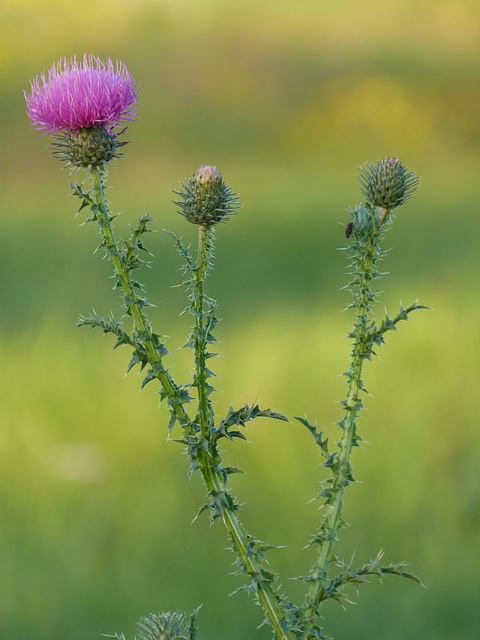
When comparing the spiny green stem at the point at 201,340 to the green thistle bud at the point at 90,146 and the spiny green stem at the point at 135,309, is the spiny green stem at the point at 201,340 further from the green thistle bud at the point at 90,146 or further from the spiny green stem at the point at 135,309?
the green thistle bud at the point at 90,146

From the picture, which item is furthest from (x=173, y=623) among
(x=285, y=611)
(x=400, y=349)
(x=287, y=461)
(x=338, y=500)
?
(x=400, y=349)

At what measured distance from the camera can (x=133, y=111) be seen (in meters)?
1.68

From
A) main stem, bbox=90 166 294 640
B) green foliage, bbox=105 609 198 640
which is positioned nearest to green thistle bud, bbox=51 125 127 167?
main stem, bbox=90 166 294 640

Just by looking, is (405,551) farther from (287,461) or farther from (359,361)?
(359,361)

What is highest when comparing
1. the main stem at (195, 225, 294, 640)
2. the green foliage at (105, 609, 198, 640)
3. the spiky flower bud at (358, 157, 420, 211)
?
the spiky flower bud at (358, 157, 420, 211)

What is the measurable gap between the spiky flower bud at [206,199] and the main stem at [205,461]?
177mm

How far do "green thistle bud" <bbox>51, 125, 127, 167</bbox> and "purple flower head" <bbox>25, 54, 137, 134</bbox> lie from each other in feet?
0.04

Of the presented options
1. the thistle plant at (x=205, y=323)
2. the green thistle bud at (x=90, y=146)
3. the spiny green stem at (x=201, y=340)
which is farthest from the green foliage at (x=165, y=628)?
the green thistle bud at (x=90, y=146)

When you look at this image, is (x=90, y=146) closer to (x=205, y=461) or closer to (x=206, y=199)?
(x=206, y=199)

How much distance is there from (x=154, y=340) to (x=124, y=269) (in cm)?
15

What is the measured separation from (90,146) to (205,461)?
69 centimetres

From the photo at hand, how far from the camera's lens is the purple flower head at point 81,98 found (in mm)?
1607

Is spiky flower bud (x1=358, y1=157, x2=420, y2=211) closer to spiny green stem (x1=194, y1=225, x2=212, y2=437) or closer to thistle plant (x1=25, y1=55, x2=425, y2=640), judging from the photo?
thistle plant (x1=25, y1=55, x2=425, y2=640)

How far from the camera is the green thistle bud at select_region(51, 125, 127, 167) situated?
1603 mm
